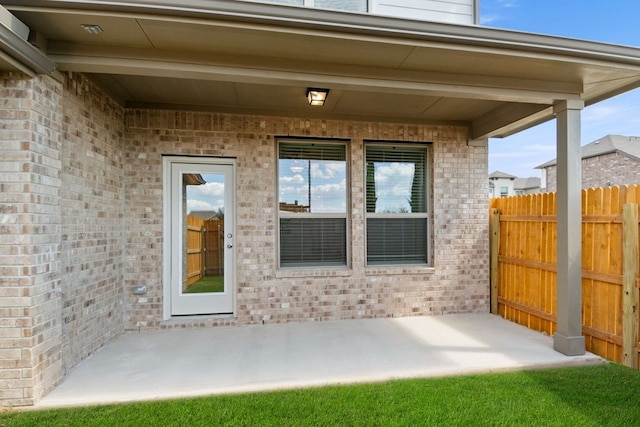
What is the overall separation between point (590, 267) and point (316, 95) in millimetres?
3472

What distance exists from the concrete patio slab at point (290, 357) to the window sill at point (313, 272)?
64cm

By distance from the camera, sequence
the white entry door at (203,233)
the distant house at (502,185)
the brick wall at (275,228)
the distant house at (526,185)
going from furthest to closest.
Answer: the distant house at (526,185), the distant house at (502,185), the white entry door at (203,233), the brick wall at (275,228)

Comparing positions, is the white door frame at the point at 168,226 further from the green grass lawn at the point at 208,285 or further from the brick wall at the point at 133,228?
the green grass lawn at the point at 208,285

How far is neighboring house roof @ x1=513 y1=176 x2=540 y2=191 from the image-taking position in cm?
2962

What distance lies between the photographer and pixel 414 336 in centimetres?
408

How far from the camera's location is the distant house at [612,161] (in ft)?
51.0

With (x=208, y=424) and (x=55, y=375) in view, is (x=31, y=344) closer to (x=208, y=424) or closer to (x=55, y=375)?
(x=55, y=375)

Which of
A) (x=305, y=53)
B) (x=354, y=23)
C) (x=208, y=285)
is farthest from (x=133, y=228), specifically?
(x=354, y=23)

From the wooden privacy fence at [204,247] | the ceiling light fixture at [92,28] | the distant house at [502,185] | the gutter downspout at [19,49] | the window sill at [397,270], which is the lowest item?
the window sill at [397,270]

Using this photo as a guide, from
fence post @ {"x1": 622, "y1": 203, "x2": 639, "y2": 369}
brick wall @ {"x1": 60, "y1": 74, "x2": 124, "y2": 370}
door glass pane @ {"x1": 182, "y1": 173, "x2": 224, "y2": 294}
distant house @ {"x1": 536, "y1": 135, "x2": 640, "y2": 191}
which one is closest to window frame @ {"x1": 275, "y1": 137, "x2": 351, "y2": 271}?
door glass pane @ {"x1": 182, "y1": 173, "x2": 224, "y2": 294}

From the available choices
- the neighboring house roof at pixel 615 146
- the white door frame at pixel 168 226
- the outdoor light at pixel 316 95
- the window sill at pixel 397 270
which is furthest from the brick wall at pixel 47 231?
the neighboring house roof at pixel 615 146

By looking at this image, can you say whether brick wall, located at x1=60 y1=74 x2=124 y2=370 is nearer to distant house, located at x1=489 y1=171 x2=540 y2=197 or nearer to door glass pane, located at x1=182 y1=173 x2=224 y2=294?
door glass pane, located at x1=182 y1=173 x2=224 y2=294

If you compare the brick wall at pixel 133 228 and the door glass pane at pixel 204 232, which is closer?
the brick wall at pixel 133 228

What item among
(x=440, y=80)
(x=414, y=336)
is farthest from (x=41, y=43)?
(x=414, y=336)
